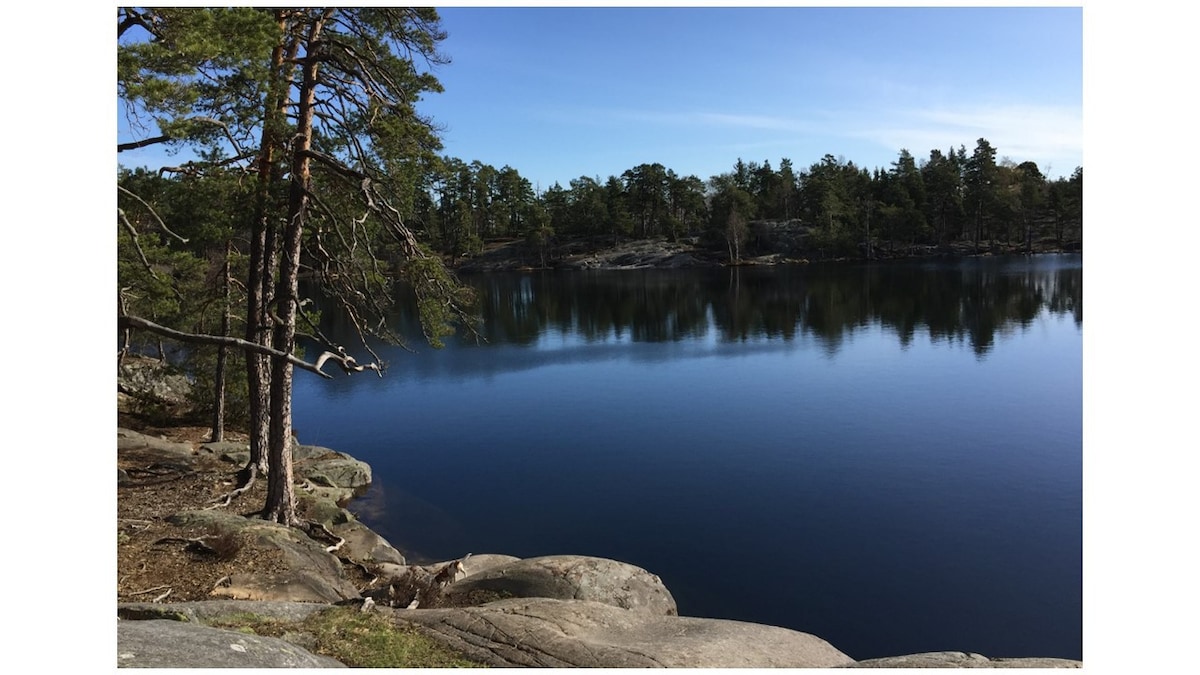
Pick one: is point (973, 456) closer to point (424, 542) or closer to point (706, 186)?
point (424, 542)

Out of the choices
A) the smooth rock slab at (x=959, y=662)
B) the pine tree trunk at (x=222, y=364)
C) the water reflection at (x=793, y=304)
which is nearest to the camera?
the smooth rock slab at (x=959, y=662)

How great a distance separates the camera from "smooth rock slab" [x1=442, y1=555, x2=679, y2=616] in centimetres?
995

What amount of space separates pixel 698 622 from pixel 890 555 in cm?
679

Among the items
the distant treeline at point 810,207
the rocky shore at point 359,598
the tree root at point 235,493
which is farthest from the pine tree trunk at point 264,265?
the distant treeline at point 810,207

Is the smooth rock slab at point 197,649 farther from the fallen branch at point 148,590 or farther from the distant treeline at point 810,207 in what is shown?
the distant treeline at point 810,207

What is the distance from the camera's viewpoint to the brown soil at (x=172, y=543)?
9109mm

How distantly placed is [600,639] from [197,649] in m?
3.75

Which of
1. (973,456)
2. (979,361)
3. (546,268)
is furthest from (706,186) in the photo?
(973,456)

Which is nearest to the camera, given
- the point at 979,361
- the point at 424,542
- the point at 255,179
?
the point at 255,179

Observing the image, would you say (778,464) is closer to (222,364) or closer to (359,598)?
(359,598)

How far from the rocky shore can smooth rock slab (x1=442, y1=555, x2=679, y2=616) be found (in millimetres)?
23

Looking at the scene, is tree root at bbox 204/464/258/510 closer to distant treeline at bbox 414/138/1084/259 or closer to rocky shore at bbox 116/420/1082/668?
rocky shore at bbox 116/420/1082/668

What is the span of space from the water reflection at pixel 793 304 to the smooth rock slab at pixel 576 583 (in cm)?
2403

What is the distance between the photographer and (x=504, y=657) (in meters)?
6.83
